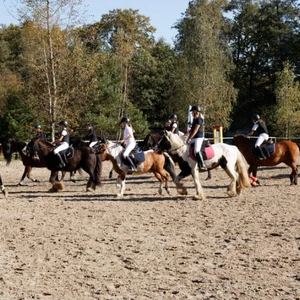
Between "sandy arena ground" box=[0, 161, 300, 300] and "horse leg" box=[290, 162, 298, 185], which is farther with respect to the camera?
"horse leg" box=[290, 162, 298, 185]

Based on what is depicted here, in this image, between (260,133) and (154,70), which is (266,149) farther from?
(154,70)

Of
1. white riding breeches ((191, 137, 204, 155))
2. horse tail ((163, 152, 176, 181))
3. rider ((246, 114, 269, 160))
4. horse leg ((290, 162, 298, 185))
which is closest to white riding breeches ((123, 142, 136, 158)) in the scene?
horse tail ((163, 152, 176, 181))

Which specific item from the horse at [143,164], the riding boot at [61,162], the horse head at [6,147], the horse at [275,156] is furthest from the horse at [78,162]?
the horse at [275,156]

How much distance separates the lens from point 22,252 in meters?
7.73

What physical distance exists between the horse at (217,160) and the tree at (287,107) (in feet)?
89.6

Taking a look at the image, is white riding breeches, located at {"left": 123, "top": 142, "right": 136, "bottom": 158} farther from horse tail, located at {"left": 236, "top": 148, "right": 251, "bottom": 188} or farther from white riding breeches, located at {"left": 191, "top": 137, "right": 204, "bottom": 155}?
horse tail, located at {"left": 236, "top": 148, "right": 251, "bottom": 188}

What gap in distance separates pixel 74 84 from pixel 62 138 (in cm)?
1419

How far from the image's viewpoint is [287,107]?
39281 millimetres

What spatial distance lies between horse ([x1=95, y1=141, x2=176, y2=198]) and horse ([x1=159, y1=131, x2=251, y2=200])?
27.2 inches

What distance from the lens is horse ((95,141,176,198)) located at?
13.5m

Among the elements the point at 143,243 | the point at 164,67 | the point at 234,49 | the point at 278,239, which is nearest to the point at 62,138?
the point at 143,243

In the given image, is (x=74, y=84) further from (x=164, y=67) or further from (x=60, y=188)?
(x=164, y=67)

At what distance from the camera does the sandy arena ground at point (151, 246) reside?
595 cm

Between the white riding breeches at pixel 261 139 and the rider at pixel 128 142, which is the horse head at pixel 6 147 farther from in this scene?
the white riding breeches at pixel 261 139
